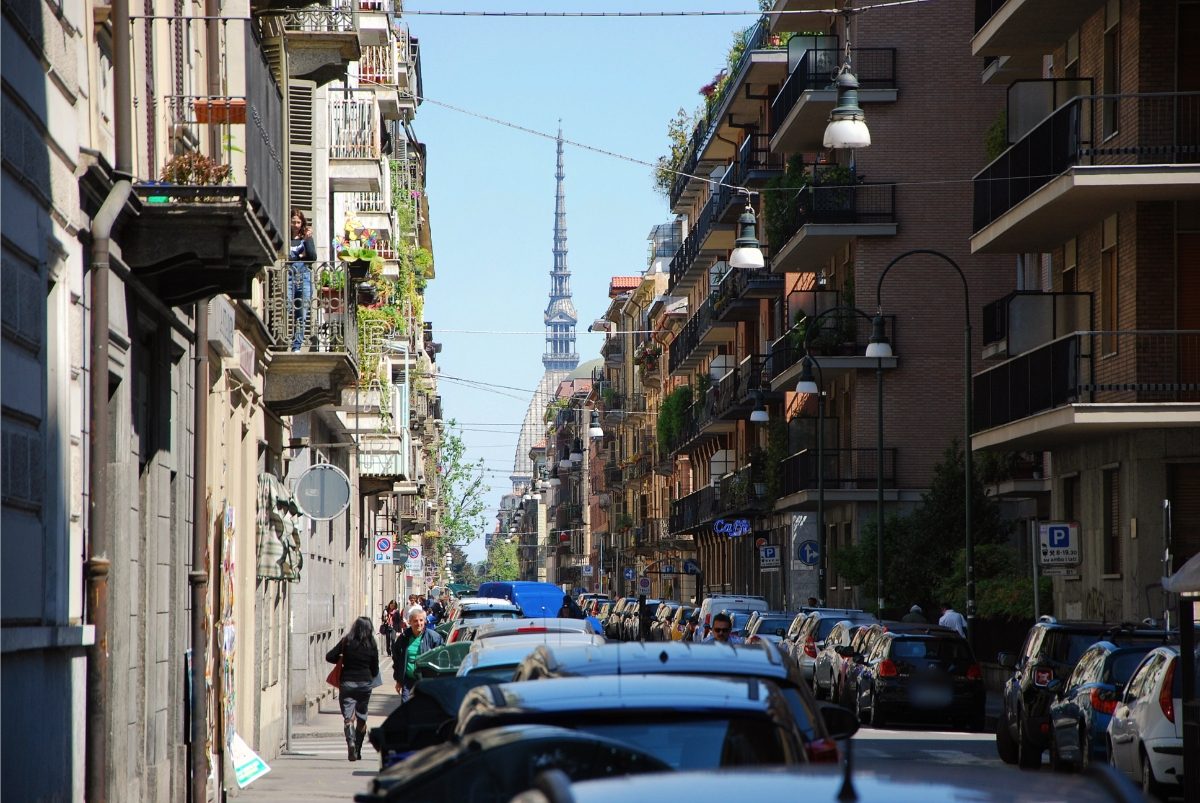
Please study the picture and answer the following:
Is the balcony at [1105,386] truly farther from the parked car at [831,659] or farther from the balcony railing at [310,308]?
the balcony railing at [310,308]

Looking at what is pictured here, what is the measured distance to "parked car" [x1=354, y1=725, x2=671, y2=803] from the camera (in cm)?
645

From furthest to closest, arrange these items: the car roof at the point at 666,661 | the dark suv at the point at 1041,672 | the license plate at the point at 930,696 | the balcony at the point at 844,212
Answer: the balcony at the point at 844,212
the license plate at the point at 930,696
the dark suv at the point at 1041,672
the car roof at the point at 666,661

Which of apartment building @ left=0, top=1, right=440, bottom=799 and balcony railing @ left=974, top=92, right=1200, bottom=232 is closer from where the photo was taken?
apartment building @ left=0, top=1, right=440, bottom=799

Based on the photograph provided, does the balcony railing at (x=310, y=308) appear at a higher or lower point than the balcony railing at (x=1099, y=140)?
lower

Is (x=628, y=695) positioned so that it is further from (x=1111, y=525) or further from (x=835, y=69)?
(x=835, y=69)

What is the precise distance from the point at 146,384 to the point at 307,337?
10.1m

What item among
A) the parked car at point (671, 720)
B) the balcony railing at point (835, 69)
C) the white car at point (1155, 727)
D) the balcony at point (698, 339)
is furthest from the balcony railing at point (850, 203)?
the parked car at point (671, 720)

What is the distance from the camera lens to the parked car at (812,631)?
35.7 m

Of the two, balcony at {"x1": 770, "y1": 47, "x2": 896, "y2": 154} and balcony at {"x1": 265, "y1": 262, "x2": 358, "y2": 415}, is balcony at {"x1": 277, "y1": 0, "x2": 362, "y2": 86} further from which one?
balcony at {"x1": 770, "y1": 47, "x2": 896, "y2": 154}

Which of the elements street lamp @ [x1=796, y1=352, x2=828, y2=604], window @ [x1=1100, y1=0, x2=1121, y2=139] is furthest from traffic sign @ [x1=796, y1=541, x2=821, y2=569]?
window @ [x1=1100, y1=0, x2=1121, y2=139]

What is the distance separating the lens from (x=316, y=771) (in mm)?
21703

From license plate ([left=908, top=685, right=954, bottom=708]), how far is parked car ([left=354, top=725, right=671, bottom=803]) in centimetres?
2384

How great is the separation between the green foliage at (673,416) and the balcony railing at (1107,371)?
51970 mm

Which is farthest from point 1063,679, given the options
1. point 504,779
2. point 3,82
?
point 504,779
